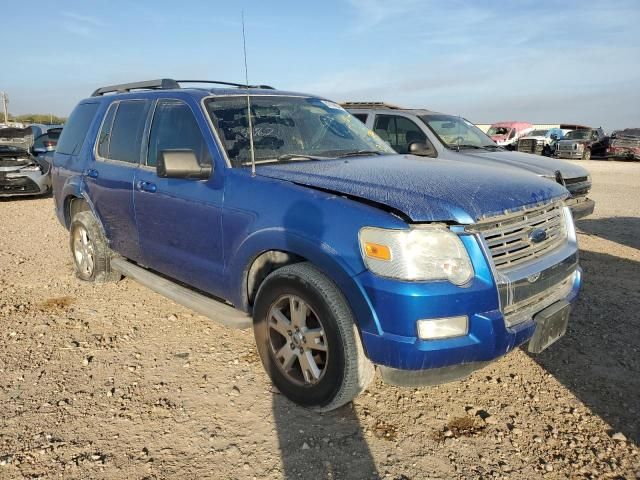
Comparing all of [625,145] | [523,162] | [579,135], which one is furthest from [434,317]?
[579,135]

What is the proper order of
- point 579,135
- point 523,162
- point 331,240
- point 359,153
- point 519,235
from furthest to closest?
1. point 579,135
2. point 523,162
3. point 359,153
4. point 519,235
5. point 331,240

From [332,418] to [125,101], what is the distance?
3465 mm

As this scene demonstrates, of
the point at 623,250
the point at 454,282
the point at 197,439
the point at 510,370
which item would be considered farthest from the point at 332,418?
the point at 623,250

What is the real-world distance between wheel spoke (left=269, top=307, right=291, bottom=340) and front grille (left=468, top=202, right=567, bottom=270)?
3.96ft

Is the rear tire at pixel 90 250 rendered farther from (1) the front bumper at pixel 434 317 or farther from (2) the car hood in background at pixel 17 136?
(2) the car hood in background at pixel 17 136

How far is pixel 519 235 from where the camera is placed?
287cm

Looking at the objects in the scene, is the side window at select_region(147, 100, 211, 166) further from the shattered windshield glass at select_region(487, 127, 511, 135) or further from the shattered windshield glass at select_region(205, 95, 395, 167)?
the shattered windshield glass at select_region(487, 127, 511, 135)

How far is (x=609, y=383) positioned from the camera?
3.39 metres

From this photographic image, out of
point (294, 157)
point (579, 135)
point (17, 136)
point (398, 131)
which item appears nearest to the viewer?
point (294, 157)

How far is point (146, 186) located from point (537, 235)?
9.51 feet

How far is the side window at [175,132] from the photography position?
374 cm

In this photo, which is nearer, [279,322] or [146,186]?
[279,322]

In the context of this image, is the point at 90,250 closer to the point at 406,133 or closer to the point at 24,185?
the point at 406,133

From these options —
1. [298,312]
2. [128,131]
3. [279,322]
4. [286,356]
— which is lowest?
[286,356]
